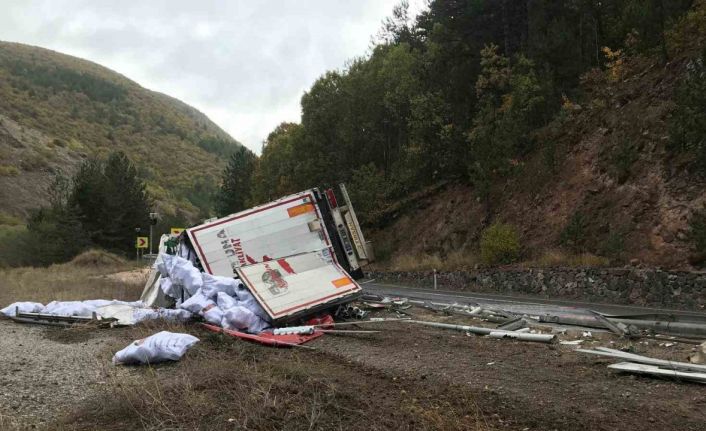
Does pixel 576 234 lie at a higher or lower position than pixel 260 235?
lower

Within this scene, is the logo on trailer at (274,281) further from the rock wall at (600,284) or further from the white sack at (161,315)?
the rock wall at (600,284)

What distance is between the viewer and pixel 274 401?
492 cm

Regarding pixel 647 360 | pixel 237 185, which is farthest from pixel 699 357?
pixel 237 185

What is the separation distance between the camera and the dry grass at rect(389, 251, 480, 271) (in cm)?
2747

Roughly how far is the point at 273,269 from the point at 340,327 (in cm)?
195

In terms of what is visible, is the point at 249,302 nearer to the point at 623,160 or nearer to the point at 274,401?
the point at 274,401

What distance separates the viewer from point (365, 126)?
152 ft

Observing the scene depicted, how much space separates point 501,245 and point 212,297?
1618 centimetres

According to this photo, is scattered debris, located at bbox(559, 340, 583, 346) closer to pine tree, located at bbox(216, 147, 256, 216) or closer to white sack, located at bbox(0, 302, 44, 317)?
white sack, located at bbox(0, 302, 44, 317)

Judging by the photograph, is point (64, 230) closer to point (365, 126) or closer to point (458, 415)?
point (365, 126)

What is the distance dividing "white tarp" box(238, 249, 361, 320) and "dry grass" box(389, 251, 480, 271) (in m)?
15.6

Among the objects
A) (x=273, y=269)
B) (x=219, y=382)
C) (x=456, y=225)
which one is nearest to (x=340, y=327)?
(x=273, y=269)

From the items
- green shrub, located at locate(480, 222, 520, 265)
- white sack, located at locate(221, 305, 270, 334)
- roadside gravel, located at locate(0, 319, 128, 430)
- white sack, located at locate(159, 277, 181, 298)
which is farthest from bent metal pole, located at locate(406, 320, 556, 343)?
green shrub, located at locate(480, 222, 520, 265)

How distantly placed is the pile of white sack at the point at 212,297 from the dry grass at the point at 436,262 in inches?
659
